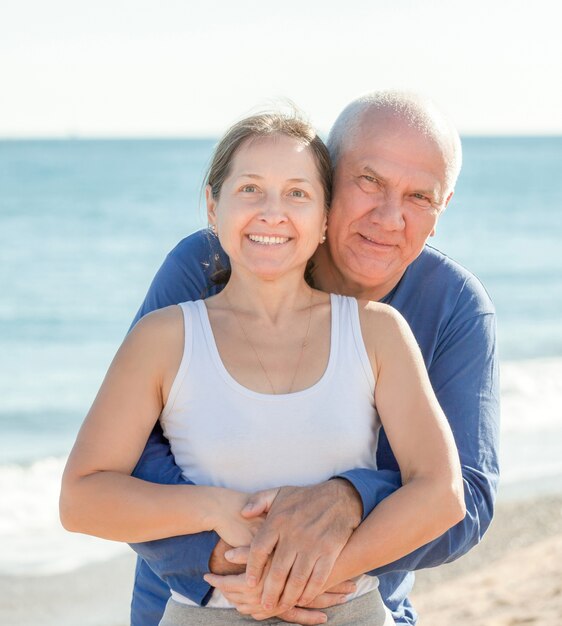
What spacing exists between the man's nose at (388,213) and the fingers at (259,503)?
3.58ft

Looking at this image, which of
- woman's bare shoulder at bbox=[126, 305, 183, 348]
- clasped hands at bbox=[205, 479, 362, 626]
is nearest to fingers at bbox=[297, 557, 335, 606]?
clasped hands at bbox=[205, 479, 362, 626]

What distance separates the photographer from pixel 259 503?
2.65m

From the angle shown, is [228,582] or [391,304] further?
[391,304]

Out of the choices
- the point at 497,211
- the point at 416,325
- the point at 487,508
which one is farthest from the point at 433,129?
the point at 497,211

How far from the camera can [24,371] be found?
14.9m

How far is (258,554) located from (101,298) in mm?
18423

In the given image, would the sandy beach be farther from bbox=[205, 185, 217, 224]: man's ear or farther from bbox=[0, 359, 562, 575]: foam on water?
bbox=[205, 185, 217, 224]: man's ear

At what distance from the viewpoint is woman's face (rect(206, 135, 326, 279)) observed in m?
2.89

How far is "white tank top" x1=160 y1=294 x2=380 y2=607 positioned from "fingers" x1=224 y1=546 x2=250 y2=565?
0.39 ft

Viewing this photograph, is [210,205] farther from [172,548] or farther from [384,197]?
[172,548]

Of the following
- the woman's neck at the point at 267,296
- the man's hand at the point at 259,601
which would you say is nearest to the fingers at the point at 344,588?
the man's hand at the point at 259,601

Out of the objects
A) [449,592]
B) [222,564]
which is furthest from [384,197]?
[449,592]

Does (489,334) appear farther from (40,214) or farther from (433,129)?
(40,214)

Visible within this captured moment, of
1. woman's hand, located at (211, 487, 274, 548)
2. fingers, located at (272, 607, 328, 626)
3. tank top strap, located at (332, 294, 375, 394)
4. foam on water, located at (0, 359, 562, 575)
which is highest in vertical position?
tank top strap, located at (332, 294, 375, 394)
